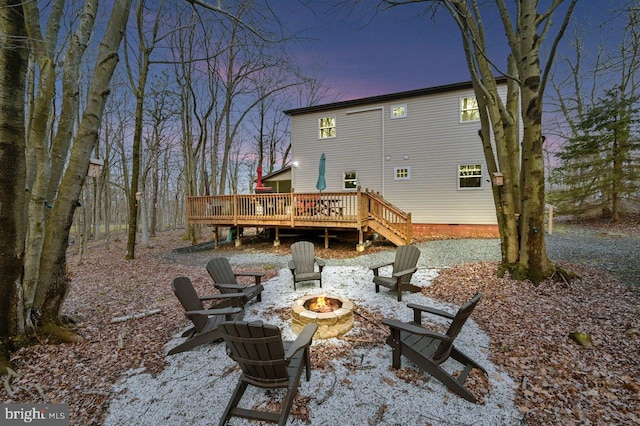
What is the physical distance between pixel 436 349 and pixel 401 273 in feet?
6.74

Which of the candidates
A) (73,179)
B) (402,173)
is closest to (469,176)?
(402,173)

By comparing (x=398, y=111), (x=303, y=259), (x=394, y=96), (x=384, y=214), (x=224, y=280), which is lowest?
(x=224, y=280)

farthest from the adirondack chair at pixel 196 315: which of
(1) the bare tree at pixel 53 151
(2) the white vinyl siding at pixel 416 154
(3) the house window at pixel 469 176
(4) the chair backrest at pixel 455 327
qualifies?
(3) the house window at pixel 469 176

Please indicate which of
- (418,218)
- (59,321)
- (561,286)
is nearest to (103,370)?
(59,321)

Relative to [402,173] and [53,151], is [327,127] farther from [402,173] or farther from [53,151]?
[53,151]

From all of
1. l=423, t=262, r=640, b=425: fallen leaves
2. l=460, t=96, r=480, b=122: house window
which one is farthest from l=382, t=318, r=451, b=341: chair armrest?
l=460, t=96, r=480, b=122: house window

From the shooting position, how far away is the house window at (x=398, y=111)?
12.7m

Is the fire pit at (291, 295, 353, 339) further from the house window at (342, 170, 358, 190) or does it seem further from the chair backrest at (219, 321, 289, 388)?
the house window at (342, 170, 358, 190)

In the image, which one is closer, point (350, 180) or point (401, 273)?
point (401, 273)

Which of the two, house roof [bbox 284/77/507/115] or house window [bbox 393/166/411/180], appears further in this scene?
house window [bbox 393/166/411/180]

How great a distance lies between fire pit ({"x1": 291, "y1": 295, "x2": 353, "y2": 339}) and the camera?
A: 3.58m

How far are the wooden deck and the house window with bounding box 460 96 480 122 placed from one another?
5.61 m

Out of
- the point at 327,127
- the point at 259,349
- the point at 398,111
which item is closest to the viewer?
the point at 259,349

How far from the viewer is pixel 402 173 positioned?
12844 millimetres
